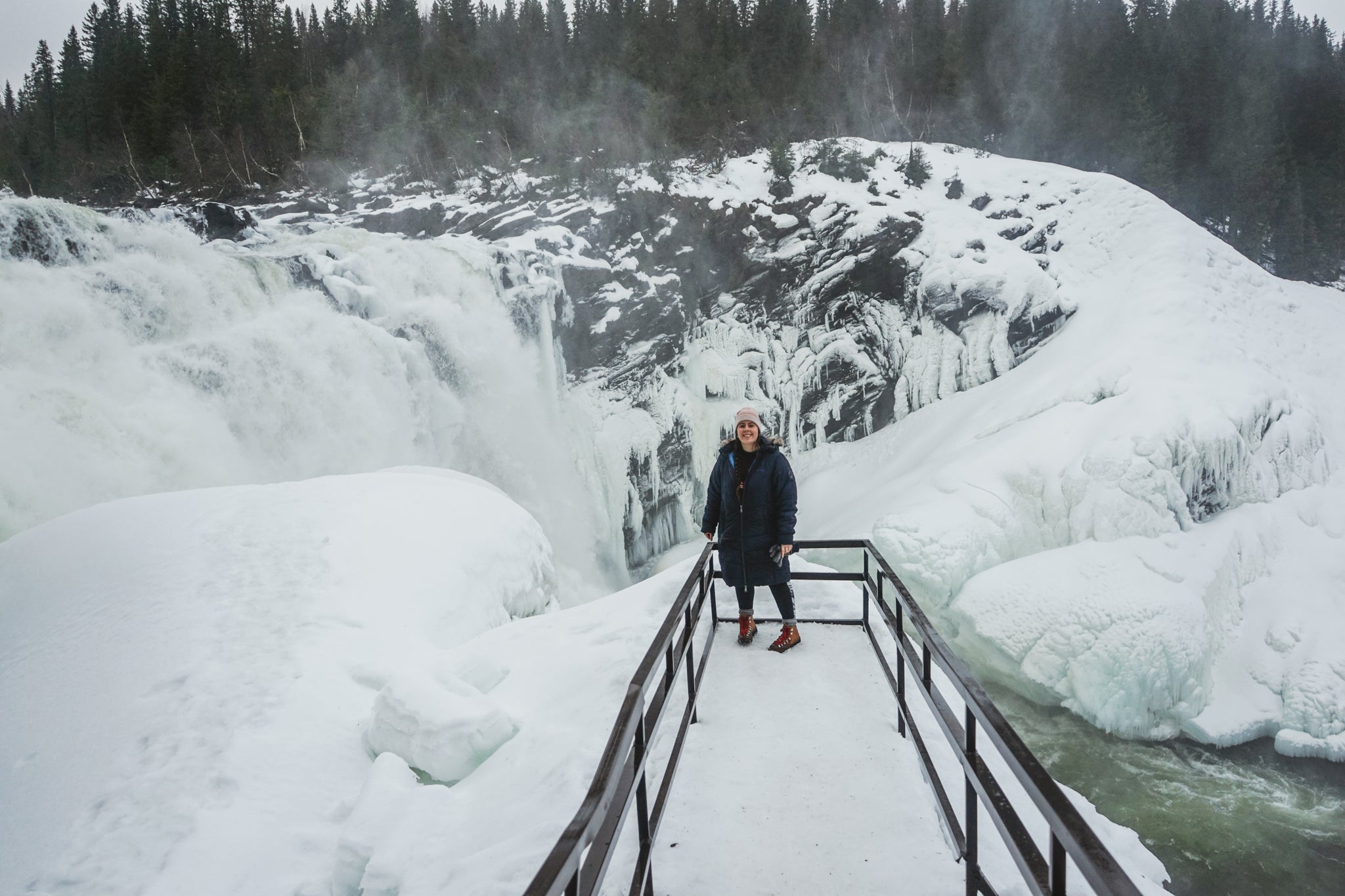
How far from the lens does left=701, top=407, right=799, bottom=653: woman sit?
3924 millimetres

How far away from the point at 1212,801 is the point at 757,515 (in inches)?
291

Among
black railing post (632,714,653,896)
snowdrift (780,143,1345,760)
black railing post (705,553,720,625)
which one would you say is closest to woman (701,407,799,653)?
black railing post (705,553,720,625)

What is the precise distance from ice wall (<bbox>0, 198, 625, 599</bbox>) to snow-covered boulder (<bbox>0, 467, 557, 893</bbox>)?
16.1 ft

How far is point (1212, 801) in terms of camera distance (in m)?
7.29

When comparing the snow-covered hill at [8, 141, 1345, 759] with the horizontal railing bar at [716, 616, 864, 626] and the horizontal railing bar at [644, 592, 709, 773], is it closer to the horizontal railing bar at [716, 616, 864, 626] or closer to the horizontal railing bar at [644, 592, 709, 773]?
the horizontal railing bar at [716, 616, 864, 626]

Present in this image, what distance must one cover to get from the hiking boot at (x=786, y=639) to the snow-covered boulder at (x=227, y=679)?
1651mm

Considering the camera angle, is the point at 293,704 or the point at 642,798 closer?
the point at 642,798

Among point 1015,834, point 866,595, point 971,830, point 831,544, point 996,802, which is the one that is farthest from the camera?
point 831,544

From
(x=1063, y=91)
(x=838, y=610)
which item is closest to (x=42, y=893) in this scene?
(x=838, y=610)

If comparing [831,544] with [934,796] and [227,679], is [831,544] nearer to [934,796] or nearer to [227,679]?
[934,796]

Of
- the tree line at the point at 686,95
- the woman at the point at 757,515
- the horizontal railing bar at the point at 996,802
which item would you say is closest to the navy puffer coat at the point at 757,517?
the woman at the point at 757,515

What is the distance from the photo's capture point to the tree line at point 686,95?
2386 centimetres

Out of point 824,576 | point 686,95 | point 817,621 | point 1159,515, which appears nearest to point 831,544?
point 824,576

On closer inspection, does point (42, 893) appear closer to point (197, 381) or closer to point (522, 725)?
point (522, 725)
